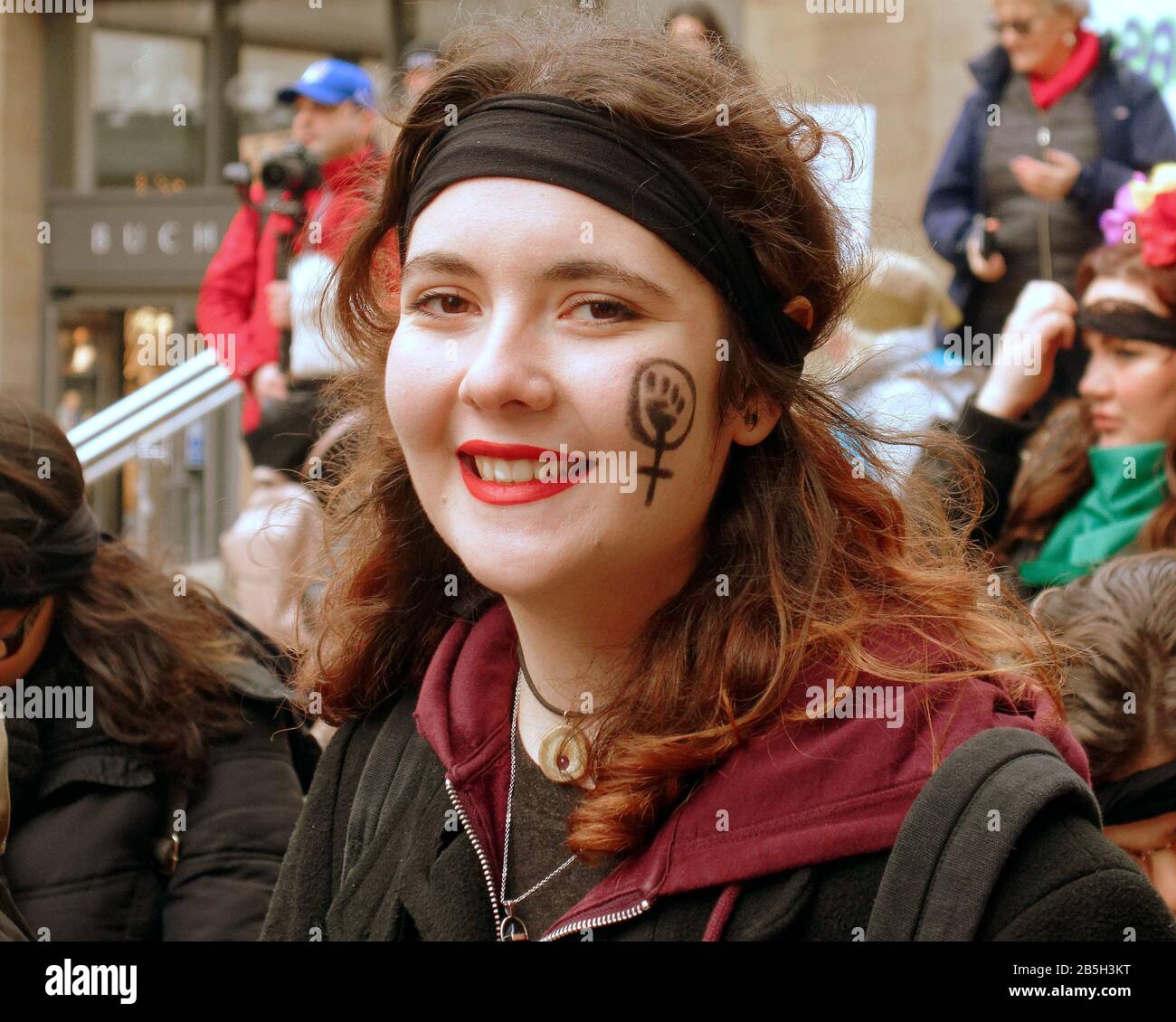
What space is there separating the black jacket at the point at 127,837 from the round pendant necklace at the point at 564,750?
2.97 ft

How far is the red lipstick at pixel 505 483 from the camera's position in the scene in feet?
5.67

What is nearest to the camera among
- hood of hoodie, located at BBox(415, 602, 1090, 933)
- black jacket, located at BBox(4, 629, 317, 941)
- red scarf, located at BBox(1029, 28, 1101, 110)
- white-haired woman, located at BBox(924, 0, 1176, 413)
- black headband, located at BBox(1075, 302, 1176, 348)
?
hood of hoodie, located at BBox(415, 602, 1090, 933)

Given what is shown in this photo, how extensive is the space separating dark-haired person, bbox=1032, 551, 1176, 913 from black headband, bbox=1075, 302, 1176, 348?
4.24 feet

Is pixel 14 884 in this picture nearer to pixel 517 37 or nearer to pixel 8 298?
pixel 517 37

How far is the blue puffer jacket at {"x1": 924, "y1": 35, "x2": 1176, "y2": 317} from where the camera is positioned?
4754mm

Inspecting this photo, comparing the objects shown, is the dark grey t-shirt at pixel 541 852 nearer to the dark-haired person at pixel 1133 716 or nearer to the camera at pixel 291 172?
the dark-haired person at pixel 1133 716

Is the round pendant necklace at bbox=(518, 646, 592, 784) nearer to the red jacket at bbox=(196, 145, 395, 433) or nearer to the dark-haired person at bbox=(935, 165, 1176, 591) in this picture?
the dark-haired person at bbox=(935, 165, 1176, 591)

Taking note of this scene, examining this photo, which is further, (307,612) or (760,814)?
(307,612)

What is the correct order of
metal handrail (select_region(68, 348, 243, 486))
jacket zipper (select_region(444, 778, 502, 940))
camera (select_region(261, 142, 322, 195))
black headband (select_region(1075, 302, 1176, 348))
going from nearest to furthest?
jacket zipper (select_region(444, 778, 502, 940)), black headband (select_region(1075, 302, 1176, 348)), metal handrail (select_region(68, 348, 243, 486)), camera (select_region(261, 142, 322, 195))

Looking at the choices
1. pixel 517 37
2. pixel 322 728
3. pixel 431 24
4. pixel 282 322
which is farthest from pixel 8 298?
pixel 517 37

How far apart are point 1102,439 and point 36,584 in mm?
2412

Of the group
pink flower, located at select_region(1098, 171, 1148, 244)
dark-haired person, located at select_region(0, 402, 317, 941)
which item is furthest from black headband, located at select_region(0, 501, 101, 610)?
pink flower, located at select_region(1098, 171, 1148, 244)

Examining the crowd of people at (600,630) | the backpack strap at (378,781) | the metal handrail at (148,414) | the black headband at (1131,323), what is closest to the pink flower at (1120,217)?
the black headband at (1131,323)
